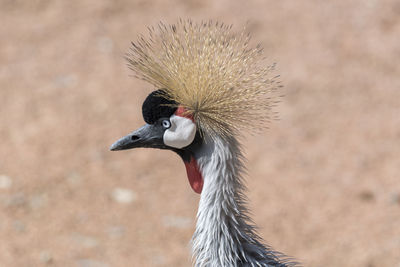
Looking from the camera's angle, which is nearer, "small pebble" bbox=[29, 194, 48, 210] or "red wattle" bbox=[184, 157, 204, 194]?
"red wattle" bbox=[184, 157, 204, 194]

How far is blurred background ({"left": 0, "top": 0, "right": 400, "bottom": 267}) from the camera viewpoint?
122 inches

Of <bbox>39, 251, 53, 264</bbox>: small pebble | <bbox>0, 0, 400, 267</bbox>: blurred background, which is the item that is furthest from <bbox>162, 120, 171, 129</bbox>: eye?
<bbox>39, 251, 53, 264</bbox>: small pebble

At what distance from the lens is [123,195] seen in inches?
132

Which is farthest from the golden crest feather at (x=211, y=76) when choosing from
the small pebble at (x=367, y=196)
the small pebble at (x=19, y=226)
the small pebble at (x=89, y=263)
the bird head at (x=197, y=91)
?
the small pebble at (x=367, y=196)

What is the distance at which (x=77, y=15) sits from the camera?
4793 mm

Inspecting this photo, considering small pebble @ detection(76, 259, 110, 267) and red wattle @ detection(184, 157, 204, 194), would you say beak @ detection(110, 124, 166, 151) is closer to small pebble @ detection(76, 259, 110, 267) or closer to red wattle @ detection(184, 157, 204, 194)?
red wattle @ detection(184, 157, 204, 194)

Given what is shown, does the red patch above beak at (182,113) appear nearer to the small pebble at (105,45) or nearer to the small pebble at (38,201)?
the small pebble at (38,201)

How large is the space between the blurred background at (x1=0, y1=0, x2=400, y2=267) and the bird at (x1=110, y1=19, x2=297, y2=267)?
1.23m

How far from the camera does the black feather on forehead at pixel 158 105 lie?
69.6 inches

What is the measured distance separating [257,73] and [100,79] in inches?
99.1

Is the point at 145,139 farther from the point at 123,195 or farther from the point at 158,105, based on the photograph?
the point at 123,195

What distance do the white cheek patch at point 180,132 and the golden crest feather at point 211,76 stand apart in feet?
0.09

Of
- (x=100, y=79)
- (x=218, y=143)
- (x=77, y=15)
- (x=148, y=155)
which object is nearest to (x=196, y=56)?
(x=218, y=143)

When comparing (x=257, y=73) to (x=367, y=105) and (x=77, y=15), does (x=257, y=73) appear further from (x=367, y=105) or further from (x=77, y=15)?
(x=77, y=15)
